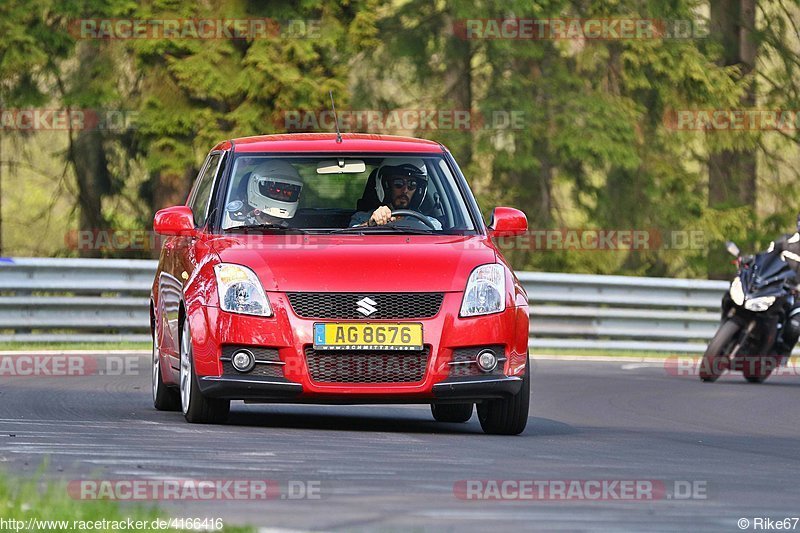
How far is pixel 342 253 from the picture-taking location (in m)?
10.2

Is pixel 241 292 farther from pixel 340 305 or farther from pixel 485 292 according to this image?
pixel 485 292

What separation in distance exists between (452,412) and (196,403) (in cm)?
201

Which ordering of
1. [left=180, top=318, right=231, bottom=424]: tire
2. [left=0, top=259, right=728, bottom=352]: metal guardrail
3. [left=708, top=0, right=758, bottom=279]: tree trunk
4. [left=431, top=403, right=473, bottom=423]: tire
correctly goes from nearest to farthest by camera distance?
[left=180, top=318, right=231, bottom=424]: tire, [left=431, top=403, right=473, bottom=423]: tire, [left=0, top=259, right=728, bottom=352]: metal guardrail, [left=708, top=0, right=758, bottom=279]: tree trunk

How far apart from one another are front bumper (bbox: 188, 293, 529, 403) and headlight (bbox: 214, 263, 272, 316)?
0.04 m

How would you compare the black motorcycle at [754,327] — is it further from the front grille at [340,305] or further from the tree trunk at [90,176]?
the tree trunk at [90,176]

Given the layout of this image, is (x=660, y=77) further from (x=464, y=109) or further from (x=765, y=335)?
(x=765, y=335)

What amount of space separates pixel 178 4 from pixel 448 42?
329 inches

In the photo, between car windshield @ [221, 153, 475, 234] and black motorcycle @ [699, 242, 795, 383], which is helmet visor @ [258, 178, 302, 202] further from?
black motorcycle @ [699, 242, 795, 383]

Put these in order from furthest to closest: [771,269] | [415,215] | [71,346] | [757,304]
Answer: [71,346] → [771,269] → [757,304] → [415,215]

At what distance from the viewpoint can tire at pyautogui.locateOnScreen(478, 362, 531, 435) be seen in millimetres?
10398

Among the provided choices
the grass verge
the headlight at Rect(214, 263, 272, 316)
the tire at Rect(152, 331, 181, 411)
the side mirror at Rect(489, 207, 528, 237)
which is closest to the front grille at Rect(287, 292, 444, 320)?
the headlight at Rect(214, 263, 272, 316)

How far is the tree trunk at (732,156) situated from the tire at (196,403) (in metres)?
25.8

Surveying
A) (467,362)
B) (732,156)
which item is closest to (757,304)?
(467,362)

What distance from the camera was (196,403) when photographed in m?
10.4
